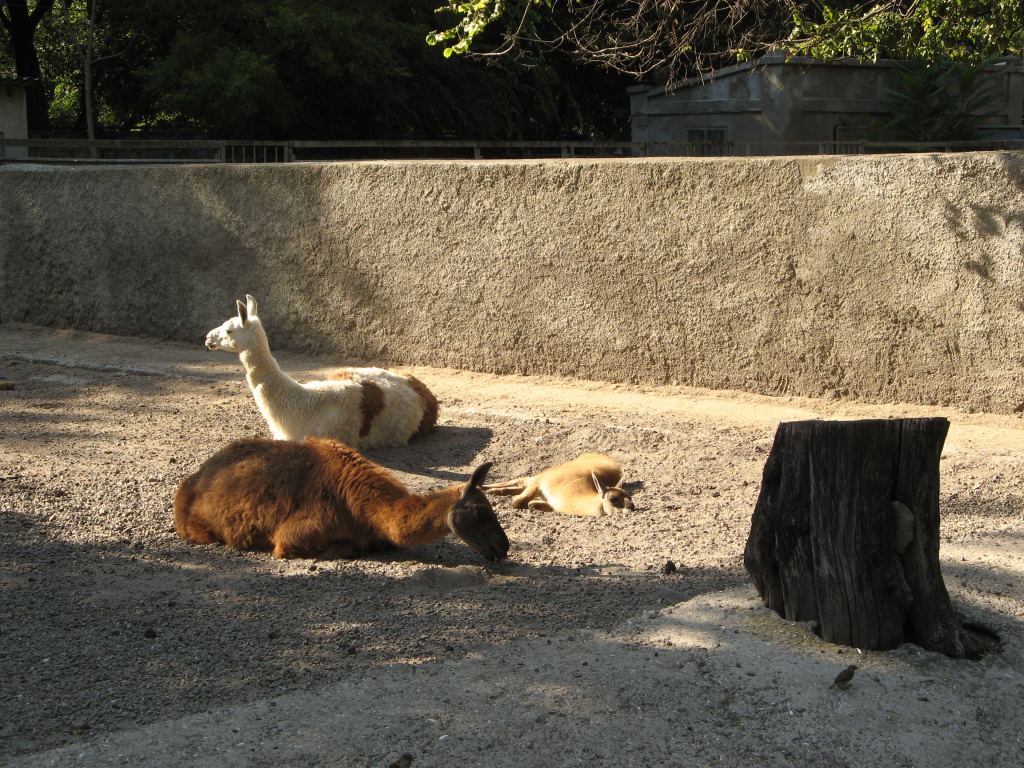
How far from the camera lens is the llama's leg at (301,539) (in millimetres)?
5734

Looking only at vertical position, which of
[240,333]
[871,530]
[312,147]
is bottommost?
[871,530]

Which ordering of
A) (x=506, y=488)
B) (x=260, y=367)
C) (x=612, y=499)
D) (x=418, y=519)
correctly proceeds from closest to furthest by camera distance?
(x=418, y=519) → (x=612, y=499) → (x=506, y=488) → (x=260, y=367)

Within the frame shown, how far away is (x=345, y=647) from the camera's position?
15.0ft

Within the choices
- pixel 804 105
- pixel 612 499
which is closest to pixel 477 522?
pixel 612 499

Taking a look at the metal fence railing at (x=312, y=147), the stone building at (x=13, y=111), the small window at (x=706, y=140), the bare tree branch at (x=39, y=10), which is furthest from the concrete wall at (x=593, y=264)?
the bare tree branch at (x=39, y=10)

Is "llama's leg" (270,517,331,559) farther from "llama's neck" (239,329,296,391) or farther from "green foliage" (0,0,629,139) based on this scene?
"green foliage" (0,0,629,139)

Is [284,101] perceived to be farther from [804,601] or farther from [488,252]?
[804,601]

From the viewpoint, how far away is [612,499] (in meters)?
6.58

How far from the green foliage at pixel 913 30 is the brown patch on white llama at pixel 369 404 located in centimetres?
446

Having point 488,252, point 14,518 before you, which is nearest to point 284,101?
point 488,252

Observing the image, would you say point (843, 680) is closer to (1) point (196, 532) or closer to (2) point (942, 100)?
(1) point (196, 532)

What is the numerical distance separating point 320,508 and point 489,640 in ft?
4.88

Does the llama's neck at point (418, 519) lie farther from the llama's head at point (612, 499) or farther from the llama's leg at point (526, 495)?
the llama's leg at point (526, 495)

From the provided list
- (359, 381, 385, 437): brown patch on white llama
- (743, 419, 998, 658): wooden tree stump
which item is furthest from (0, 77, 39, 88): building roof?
(743, 419, 998, 658): wooden tree stump
